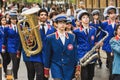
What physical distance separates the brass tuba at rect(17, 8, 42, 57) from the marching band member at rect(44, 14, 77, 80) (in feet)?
4.67

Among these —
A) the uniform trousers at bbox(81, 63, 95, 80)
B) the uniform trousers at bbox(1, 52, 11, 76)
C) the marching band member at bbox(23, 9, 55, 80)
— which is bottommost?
the uniform trousers at bbox(1, 52, 11, 76)

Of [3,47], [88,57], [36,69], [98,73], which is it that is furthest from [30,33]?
[98,73]

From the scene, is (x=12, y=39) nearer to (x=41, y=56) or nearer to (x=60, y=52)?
(x=41, y=56)

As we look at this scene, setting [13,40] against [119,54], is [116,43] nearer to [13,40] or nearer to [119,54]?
[119,54]

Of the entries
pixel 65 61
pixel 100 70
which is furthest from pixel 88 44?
pixel 100 70

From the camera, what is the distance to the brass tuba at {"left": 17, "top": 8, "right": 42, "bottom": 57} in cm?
988

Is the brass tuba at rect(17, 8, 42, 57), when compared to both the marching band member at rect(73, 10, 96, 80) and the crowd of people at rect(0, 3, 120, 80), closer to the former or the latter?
the crowd of people at rect(0, 3, 120, 80)

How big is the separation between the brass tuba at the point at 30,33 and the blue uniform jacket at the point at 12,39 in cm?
105

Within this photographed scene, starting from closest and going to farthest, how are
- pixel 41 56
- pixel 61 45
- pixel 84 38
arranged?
1. pixel 61 45
2. pixel 84 38
3. pixel 41 56

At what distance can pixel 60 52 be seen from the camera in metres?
8.50

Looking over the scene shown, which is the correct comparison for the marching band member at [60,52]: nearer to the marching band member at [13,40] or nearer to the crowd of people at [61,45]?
the crowd of people at [61,45]

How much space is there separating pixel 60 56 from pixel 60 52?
7cm

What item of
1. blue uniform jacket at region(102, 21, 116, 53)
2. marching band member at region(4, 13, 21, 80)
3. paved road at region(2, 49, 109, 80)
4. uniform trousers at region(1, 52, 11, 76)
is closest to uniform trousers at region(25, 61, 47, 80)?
marching band member at region(4, 13, 21, 80)

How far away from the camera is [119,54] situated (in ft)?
30.5
